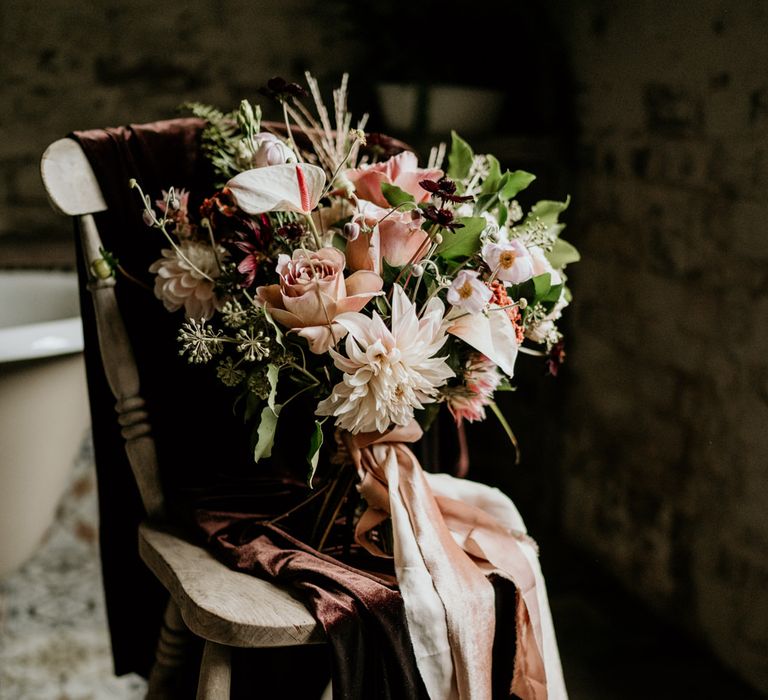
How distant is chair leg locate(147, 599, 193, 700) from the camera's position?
1153mm

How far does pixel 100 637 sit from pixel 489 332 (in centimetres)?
150

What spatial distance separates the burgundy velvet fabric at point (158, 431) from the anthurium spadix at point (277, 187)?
14.3 inches

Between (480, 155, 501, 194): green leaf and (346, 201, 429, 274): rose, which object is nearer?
(346, 201, 429, 274): rose

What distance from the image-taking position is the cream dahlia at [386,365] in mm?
893

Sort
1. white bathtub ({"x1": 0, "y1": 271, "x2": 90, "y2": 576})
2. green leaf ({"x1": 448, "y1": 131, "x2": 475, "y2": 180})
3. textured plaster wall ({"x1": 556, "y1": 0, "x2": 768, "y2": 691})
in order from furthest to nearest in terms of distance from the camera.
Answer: textured plaster wall ({"x1": 556, "y1": 0, "x2": 768, "y2": 691}) → white bathtub ({"x1": 0, "y1": 271, "x2": 90, "y2": 576}) → green leaf ({"x1": 448, "y1": 131, "x2": 475, "y2": 180})

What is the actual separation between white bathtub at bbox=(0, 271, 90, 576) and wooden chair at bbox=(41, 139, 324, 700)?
0.49m

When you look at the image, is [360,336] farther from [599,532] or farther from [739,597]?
[599,532]

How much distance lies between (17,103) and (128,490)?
1.67m

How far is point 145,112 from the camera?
259 centimetres

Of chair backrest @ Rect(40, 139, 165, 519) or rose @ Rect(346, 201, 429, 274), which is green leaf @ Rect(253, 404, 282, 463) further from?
chair backrest @ Rect(40, 139, 165, 519)

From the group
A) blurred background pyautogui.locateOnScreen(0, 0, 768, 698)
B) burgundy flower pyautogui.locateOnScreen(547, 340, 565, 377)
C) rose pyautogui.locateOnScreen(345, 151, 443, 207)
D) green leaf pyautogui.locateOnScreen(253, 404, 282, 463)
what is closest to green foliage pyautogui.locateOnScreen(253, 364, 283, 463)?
green leaf pyautogui.locateOnScreen(253, 404, 282, 463)

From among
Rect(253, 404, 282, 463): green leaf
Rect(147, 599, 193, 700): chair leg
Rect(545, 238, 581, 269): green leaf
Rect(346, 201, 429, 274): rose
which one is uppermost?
Rect(346, 201, 429, 274): rose

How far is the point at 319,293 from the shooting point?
91 centimetres

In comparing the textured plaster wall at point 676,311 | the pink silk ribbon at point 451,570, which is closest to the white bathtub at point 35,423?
the pink silk ribbon at point 451,570
